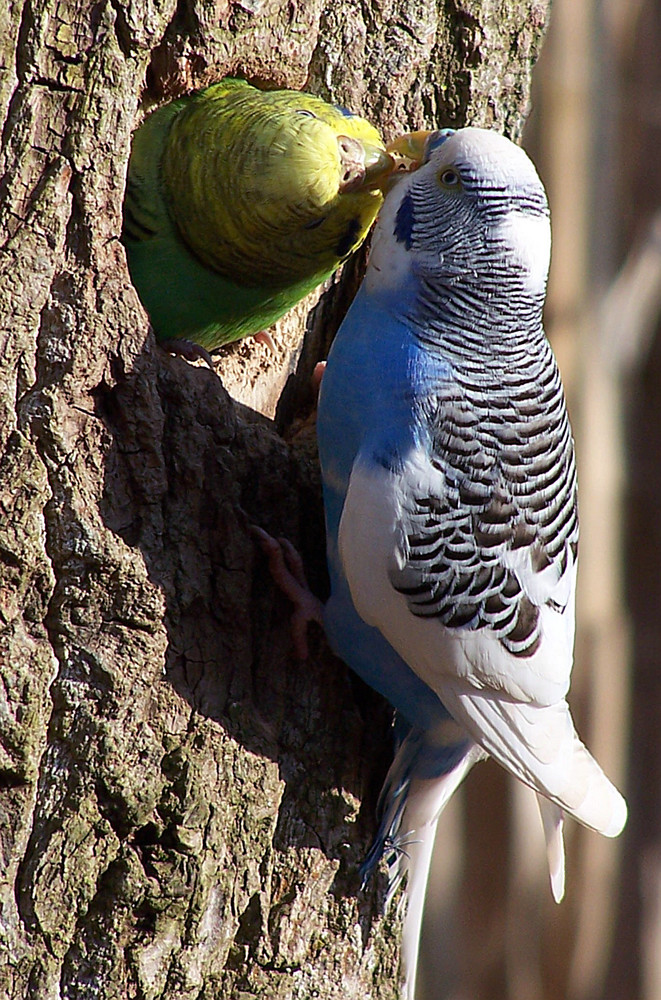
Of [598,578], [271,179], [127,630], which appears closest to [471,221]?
[271,179]

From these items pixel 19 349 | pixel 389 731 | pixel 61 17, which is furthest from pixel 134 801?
pixel 61 17

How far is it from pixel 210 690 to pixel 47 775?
0.37 m

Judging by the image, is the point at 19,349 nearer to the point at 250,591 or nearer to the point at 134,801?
the point at 250,591

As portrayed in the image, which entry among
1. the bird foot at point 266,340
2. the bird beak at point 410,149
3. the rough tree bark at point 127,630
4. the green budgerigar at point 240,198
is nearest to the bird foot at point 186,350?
the green budgerigar at point 240,198

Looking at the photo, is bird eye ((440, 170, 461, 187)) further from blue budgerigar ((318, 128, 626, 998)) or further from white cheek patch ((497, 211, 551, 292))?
white cheek patch ((497, 211, 551, 292))

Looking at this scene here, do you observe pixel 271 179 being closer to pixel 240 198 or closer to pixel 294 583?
pixel 240 198

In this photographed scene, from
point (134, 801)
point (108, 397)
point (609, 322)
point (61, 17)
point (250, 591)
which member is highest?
point (609, 322)

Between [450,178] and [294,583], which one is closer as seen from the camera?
[450,178]

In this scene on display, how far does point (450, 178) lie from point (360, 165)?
295 mm

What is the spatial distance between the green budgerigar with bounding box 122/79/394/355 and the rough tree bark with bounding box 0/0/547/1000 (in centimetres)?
14

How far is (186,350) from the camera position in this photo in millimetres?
2668

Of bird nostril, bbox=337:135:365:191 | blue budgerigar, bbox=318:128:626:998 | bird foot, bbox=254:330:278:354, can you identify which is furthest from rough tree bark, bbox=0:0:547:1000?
bird foot, bbox=254:330:278:354

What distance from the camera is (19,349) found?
2184mm

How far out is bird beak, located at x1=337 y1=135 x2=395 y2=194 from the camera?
8.18 feet
